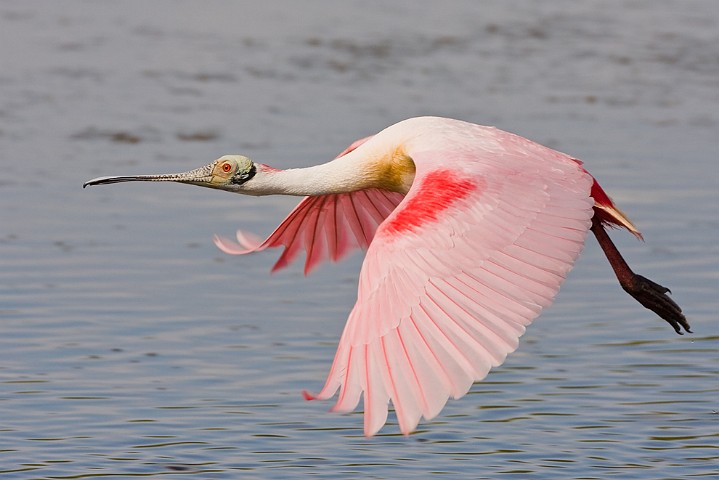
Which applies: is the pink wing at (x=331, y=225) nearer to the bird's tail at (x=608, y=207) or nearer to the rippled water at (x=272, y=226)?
the rippled water at (x=272, y=226)

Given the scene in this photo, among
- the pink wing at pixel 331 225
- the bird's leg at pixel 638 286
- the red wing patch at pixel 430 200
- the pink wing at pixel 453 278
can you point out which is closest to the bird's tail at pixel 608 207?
the bird's leg at pixel 638 286

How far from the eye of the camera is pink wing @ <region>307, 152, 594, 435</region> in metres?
6.08

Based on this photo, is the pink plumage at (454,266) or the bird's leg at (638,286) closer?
the pink plumage at (454,266)

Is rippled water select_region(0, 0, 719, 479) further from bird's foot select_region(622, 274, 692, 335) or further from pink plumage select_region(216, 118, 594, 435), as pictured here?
pink plumage select_region(216, 118, 594, 435)

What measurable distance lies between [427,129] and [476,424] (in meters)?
1.38

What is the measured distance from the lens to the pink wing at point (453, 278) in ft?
20.0

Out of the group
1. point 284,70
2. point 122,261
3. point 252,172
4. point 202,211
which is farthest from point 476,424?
point 284,70

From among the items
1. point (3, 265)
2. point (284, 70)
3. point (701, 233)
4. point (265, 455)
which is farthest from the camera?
point (284, 70)

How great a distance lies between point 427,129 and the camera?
809cm

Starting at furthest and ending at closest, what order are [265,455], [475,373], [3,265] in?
1. [3,265]
2. [265,455]
3. [475,373]

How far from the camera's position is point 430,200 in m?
7.07

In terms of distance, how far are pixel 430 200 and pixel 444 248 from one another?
11.8 inches

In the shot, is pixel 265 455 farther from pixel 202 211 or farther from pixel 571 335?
pixel 202 211

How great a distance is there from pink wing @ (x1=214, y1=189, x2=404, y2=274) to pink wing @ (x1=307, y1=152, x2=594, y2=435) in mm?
1522
